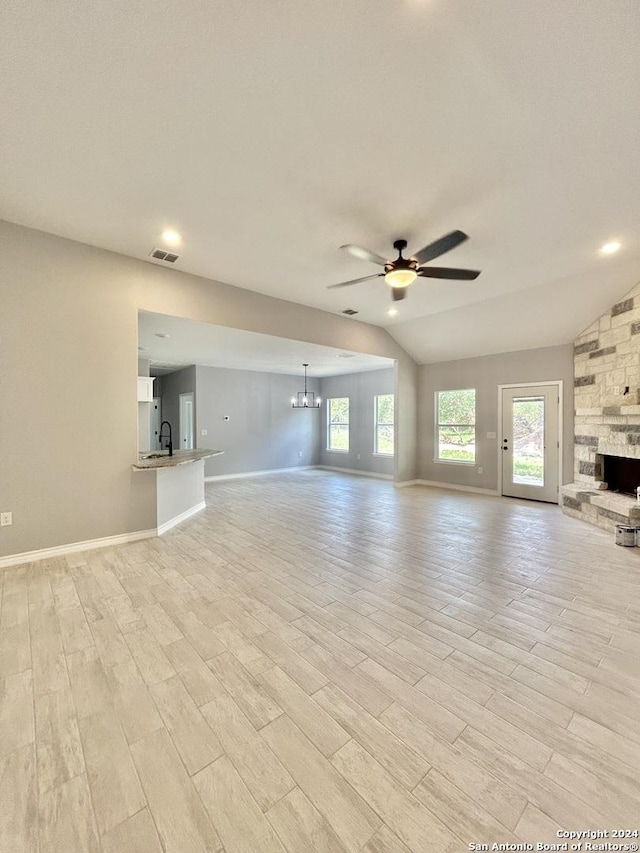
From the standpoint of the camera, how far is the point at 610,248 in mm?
3668

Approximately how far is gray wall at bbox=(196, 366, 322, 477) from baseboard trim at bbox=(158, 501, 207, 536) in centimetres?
269

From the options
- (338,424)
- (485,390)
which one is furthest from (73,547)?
(338,424)

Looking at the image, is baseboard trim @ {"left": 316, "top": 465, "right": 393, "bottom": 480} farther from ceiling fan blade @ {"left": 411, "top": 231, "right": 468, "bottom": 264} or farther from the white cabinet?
ceiling fan blade @ {"left": 411, "top": 231, "right": 468, "bottom": 264}

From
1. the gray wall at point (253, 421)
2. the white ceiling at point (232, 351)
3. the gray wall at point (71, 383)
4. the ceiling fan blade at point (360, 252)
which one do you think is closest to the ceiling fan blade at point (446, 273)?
the ceiling fan blade at point (360, 252)

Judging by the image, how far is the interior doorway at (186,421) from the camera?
27.1 feet

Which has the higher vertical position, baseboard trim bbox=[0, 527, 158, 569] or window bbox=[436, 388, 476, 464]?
window bbox=[436, 388, 476, 464]

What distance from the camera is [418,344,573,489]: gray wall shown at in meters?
5.75

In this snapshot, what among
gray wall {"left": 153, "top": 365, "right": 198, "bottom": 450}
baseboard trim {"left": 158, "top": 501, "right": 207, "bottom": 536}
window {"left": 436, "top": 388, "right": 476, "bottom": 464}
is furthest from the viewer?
gray wall {"left": 153, "top": 365, "right": 198, "bottom": 450}

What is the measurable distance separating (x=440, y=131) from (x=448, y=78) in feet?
1.05

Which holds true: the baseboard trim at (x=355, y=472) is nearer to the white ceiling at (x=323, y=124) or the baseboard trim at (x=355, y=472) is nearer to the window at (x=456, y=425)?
the window at (x=456, y=425)

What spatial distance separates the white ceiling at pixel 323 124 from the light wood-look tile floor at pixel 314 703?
323 centimetres

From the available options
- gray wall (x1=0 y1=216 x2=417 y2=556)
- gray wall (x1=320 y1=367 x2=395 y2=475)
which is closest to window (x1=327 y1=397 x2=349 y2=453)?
gray wall (x1=320 y1=367 x2=395 y2=475)

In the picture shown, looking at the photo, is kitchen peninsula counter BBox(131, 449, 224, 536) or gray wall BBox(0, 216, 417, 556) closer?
gray wall BBox(0, 216, 417, 556)

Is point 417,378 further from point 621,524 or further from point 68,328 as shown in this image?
point 68,328
